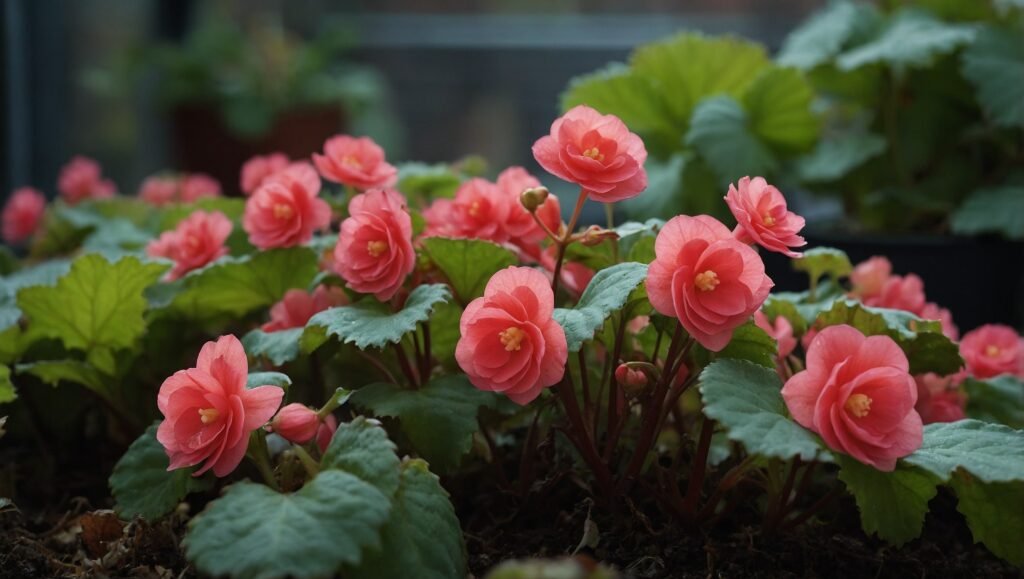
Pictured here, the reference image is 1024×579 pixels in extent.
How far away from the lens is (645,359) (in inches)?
39.3

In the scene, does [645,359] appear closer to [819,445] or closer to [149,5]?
[819,445]

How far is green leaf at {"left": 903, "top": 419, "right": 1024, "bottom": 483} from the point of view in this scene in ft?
2.45

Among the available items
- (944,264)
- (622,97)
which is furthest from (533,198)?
(944,264)

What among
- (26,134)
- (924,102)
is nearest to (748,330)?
(924,102)

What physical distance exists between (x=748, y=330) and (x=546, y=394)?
19cm

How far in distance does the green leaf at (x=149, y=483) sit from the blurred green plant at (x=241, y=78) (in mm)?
1849

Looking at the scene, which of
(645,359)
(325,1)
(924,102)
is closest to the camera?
(645,359)

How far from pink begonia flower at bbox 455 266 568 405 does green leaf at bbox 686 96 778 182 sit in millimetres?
787

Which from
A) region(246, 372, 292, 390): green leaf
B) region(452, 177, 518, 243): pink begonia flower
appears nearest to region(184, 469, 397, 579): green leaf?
region(246, 372, 292, 390): green leaf

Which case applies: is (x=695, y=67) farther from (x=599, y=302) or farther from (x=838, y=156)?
(x=599, y=302)

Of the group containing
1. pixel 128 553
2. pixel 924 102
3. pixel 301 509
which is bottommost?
pixel 128 553

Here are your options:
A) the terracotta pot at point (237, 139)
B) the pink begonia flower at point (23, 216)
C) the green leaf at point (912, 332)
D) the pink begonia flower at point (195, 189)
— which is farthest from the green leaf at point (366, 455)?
the terracotta pot at point (237, 139)

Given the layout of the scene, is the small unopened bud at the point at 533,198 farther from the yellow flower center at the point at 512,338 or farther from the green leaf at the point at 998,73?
the green leaf at the point at 998,73

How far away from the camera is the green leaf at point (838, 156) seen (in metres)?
1.71
